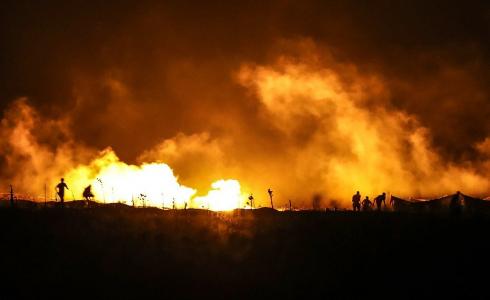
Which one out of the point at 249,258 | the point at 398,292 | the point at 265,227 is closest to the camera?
the point at 398,292

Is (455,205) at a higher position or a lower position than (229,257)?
higher

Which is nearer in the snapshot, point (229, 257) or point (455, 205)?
point (229, 257)

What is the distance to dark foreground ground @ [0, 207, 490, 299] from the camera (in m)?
36.5

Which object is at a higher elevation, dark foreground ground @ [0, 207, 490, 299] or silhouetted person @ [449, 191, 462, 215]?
silhouetted person @ [449, 191, 462, 215]

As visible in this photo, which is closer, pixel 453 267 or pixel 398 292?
pixel 398 292

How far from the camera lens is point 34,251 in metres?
38.8

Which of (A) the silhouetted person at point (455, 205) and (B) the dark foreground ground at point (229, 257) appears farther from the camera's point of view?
(A) the silhouetted person at point (455, 205)

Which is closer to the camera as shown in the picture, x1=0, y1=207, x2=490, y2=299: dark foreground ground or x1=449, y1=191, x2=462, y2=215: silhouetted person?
x1=0, y1=207, x2=490, y2=299: dark foreground ground

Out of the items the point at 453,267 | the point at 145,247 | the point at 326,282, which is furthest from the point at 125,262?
the point at 453,267

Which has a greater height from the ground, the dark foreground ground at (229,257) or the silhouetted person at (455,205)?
the silhouetted person at (455,205)

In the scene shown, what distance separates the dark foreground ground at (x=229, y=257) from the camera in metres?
36.5

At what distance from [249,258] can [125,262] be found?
766 cm

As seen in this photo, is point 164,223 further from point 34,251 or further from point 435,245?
point 435,245

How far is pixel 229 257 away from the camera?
40562 mm
